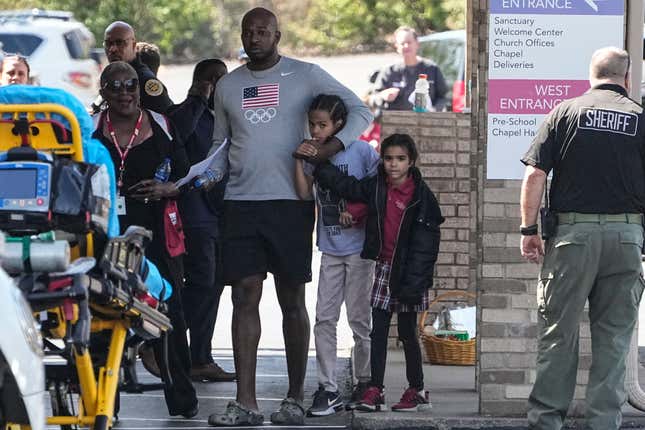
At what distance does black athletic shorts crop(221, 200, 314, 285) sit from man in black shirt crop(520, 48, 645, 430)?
54.4 inches

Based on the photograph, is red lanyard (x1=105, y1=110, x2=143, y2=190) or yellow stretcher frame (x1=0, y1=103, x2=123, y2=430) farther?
red lanyard (x1=105, y1=110, x2=143, y2=190)

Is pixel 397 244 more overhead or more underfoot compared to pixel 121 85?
more underfoot

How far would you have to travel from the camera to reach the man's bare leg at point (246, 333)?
873cm

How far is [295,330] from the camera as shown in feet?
29.2

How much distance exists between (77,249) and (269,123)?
6.95 ft

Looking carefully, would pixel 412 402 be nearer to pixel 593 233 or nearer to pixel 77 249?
pixel 593 233

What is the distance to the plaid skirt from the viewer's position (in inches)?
344

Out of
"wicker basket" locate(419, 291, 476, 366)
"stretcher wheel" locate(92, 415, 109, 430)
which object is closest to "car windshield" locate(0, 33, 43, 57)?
"wicker basket" locate(419, 291, 476, 366)

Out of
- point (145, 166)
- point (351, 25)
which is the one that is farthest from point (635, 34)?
point (351, 25)

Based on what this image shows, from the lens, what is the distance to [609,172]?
25.6ft

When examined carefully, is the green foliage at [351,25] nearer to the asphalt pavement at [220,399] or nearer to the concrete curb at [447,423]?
the asphalt pavement at [220,399]

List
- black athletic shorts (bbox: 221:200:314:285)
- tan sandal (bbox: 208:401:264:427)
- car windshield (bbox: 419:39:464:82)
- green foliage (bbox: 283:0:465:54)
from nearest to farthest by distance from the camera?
1. tan sandal (bbox: 208:401:264:427)
2. black athletic shorts (bbox: 221:200:314:285)
3. car windshield (bbox: 419:39:464:82)
4. green foliage (bbox: 283:0:465:54)

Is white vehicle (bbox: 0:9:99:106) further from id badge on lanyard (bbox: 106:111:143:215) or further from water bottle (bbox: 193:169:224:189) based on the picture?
water bottle (bbox: 193:169:224:189)

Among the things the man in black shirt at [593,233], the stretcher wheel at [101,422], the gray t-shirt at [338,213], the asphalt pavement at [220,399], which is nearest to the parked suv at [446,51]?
the asphalt pavement at [220,399]
